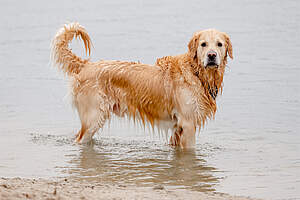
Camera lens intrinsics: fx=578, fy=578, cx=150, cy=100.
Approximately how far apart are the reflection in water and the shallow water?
12 millimetres

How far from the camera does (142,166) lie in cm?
700

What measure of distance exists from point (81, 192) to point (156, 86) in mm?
3085

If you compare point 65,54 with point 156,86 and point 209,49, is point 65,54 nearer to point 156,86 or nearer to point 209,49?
point 156,86

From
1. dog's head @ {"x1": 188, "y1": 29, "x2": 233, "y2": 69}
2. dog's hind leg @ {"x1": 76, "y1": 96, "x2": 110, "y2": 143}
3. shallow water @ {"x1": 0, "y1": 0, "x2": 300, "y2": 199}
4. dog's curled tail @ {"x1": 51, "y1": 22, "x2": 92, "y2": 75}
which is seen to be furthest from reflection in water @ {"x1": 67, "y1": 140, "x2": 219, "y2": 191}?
dog's head @ {"x1": 188, "y1": 29, "x2": 233, "y2": 69}

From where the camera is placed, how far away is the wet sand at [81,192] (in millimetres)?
4543

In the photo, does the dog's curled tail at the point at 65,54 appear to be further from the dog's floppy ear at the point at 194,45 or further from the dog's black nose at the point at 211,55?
the dog's black nose at the point at 211,55

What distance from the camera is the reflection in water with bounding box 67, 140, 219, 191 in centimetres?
632

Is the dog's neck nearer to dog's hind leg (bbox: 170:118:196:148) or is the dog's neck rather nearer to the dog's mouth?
the dog's mouth

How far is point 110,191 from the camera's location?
5059mm

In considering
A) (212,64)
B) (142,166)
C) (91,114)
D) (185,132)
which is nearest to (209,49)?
(212,64)

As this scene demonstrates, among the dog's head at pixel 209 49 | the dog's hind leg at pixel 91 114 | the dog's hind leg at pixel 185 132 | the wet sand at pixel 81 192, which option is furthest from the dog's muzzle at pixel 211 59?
the wet sand at pixel 81 192

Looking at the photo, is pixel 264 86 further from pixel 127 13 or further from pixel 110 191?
pixel 127 13

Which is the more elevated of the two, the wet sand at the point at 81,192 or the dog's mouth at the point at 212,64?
the dog's mouth at the point at 212,64

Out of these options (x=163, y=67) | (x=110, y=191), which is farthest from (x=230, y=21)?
(x=110, y=191)
